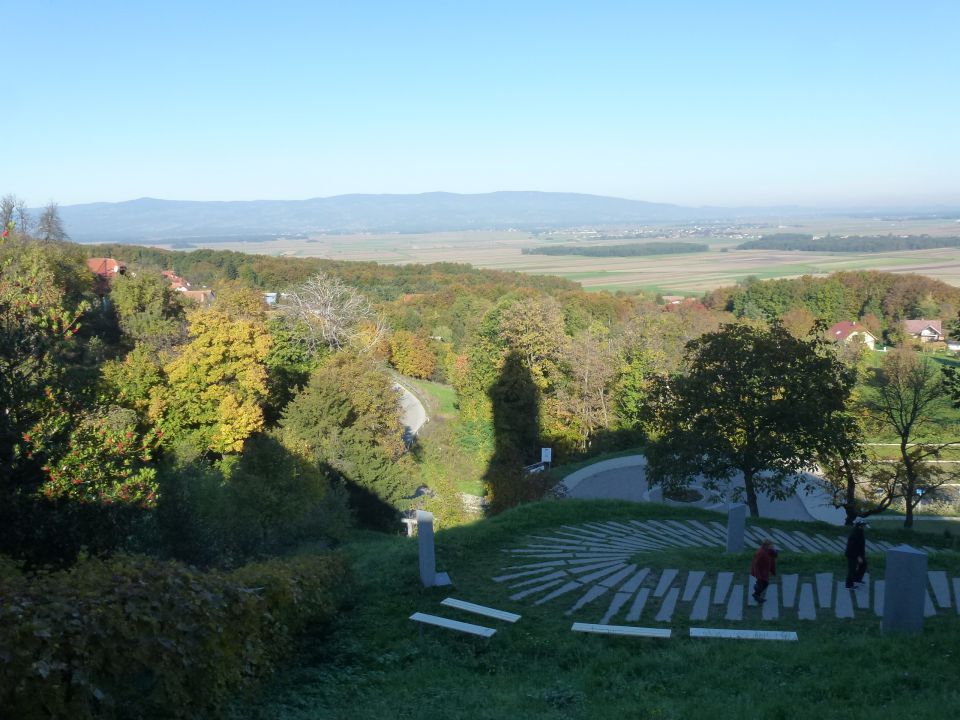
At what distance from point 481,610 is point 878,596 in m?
4.46

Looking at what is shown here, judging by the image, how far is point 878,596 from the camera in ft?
29.0

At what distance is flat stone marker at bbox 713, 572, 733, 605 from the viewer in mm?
8972

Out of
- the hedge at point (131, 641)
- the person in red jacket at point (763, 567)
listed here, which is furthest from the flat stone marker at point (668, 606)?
the hedge at point (131, 641)

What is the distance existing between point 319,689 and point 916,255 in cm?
14499

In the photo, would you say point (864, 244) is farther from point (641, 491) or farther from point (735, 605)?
point (735, 605)

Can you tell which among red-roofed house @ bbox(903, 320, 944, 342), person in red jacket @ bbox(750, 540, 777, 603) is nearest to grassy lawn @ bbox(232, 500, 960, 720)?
person in red jacket @ bbox(750, 540, 777, 603)

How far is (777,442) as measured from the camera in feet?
54.0

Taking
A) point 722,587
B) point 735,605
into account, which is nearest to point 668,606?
point 735,605

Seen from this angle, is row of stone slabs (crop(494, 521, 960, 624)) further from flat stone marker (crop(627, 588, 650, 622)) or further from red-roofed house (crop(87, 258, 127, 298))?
red-roofed house (crop(87, 258, 127, 298))

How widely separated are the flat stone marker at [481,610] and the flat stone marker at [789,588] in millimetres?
3061

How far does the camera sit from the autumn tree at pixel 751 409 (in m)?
16.5

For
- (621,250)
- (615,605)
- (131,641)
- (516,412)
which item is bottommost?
(516,412)

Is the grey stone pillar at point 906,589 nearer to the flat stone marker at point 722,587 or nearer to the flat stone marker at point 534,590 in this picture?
the flat stone marker at point 722,587

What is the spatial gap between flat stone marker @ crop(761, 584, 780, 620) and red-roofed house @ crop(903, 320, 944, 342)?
61412 millimetres
